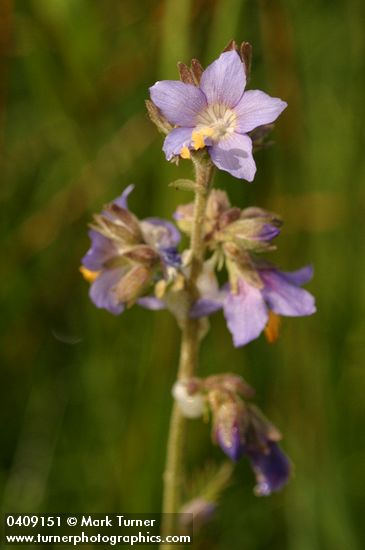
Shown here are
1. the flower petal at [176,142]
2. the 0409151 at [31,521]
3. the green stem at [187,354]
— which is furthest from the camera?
the 0409151 at [31,521]

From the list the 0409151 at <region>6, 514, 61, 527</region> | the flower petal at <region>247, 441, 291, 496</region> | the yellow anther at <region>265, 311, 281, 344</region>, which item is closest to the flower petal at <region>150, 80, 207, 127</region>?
the yellow anther at <region>265, 311, 281, 344</region>

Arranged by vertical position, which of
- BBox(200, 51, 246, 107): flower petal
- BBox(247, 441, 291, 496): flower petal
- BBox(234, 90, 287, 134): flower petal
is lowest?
BBox(247, 441, 291, 496): flower petal

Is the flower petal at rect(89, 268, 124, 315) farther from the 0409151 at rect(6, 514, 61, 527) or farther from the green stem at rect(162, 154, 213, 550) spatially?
the 0409151 at rect(6, 514, 61, 527)

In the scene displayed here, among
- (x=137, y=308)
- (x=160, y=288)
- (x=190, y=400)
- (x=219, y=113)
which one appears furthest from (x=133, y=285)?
(x=137, y=308)

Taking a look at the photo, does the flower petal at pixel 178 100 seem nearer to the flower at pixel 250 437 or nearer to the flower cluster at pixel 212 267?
the flower cluster at pixel 212 267

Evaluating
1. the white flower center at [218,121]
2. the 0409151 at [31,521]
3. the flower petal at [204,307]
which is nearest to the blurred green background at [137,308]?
the 0409151 at [31,521]

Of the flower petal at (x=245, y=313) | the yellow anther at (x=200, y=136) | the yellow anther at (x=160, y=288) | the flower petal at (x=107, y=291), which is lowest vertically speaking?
the flower petal at (x=245, y=313)

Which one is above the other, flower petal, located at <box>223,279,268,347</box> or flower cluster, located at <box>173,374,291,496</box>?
flower petal, located at <box>223,279,268,347</box>
